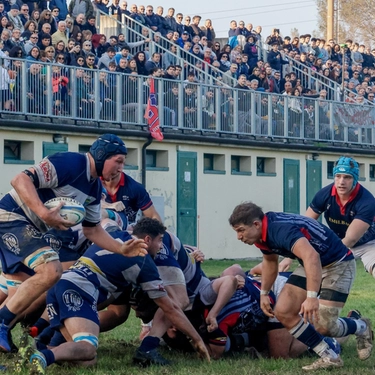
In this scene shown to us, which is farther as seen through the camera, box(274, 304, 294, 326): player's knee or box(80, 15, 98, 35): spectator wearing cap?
box(80, 15, 98, 35): spectator wearing cap

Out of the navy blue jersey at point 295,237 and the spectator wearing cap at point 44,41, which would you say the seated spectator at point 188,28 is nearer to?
the spectator wearing cap at point 44,41

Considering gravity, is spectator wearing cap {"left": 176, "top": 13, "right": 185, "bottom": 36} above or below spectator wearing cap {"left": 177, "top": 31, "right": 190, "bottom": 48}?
above

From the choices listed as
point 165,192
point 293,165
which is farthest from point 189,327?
point 293,165

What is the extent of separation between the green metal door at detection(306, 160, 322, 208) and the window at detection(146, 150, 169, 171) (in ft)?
17.7

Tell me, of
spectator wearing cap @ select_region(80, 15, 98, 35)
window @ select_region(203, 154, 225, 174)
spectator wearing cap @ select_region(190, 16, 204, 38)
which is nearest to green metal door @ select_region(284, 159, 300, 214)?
window @ select_region(203, 154, 225, 174)

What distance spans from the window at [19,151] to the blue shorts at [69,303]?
13664mm

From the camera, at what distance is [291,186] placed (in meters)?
27.8

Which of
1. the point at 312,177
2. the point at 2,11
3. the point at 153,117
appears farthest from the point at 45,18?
the point at 312,177

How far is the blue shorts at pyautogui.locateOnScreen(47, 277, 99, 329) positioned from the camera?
7.68m

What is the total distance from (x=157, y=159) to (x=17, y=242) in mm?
16842

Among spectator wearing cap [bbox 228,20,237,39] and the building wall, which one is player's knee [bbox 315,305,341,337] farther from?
spectator wearing cap [bbox 228,20,237,39]

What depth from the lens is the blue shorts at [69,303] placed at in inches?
302

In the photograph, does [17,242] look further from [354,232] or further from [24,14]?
[24,14]

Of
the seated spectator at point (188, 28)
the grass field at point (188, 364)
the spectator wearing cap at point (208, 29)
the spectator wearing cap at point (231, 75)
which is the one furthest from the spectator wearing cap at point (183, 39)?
the grass field at point (188, 364)
